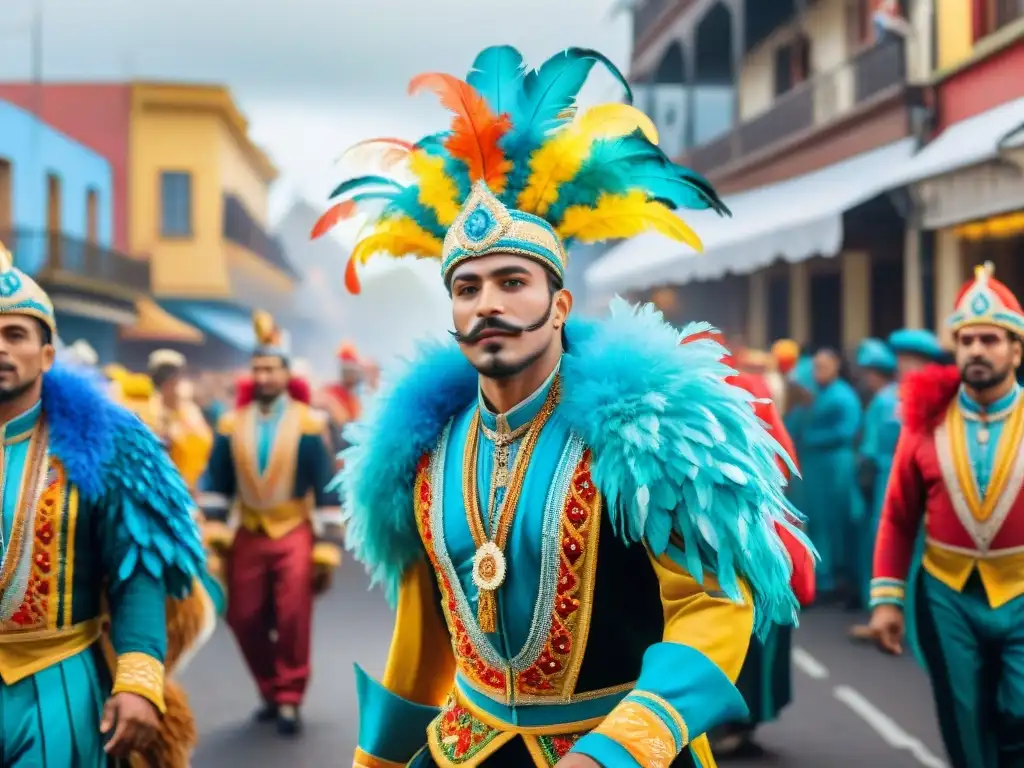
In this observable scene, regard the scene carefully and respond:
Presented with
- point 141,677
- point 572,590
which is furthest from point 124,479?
point 572,590

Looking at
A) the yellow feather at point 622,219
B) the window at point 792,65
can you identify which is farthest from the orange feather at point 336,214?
the window at point 792,65

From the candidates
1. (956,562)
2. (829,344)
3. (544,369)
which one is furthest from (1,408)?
(829,344)

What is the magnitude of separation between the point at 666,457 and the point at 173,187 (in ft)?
135

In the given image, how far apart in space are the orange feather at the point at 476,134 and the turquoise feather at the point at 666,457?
0.42 metres

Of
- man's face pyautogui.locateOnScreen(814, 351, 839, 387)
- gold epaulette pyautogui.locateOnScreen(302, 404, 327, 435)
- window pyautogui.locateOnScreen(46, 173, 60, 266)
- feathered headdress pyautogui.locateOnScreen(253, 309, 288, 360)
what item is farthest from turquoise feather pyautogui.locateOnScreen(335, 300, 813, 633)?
window pyautogui.locateOnScreen(46, 173, 60, 266)

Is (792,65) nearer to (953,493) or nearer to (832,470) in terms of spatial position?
(832,470)

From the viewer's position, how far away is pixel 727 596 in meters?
2.96

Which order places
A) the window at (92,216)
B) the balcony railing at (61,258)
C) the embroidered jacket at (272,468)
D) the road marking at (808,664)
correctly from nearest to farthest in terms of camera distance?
the embroidered jacket at (272,468), the road marking at (808,664), the balcony railing at (61,258), the window at (92,216)

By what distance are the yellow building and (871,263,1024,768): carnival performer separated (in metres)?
38.0

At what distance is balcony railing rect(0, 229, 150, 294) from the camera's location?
2794 cm

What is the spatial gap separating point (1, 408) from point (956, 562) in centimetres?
365

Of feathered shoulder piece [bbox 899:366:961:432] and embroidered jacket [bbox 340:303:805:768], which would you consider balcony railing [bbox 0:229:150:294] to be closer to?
feathered shoulder piece [bbox 899:366:961:432]

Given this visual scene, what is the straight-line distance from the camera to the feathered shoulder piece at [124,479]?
421 centimetres

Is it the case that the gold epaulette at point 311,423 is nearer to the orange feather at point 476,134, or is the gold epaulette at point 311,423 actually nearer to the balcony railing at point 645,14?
the orange feather at point 476,134
